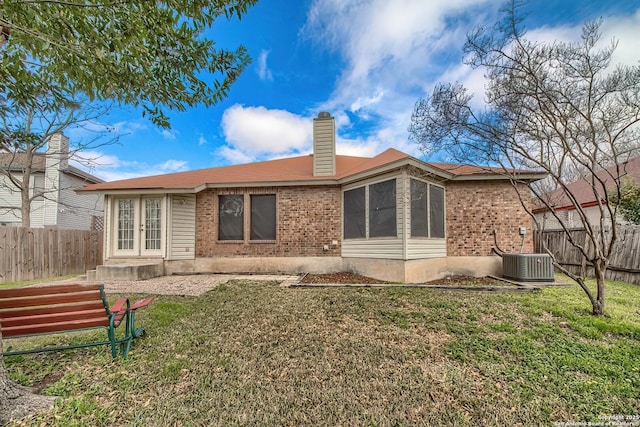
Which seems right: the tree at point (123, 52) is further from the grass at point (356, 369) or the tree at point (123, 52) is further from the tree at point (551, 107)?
the tree at point (551, 107)

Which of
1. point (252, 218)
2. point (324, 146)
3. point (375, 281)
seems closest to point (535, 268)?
point (375, 281)

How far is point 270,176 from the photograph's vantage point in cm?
983

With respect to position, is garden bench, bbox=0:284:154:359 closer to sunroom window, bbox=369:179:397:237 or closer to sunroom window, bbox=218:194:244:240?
sunroom window, bbox=369:179:397:237

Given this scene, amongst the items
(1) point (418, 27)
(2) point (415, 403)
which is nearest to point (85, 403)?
(2) point (415, 403)

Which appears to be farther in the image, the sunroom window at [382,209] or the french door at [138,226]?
the french door at [138,226]

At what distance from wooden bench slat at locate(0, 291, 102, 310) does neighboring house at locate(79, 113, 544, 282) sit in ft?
21.3

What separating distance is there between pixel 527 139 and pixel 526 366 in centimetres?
430

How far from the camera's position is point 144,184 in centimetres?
944

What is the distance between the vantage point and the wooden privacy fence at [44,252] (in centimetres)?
880

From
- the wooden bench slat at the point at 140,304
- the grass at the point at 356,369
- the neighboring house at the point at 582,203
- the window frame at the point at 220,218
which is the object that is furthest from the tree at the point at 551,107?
the neighboring house at the point at 582,203

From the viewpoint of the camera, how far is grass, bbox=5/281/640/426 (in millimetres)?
2283

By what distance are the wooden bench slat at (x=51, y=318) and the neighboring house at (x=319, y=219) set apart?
6.46 meters

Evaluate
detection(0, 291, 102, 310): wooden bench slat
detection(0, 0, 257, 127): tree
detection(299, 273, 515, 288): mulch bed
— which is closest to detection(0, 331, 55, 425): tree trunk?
detection(0, 291, 102, 310): wooden bench slat

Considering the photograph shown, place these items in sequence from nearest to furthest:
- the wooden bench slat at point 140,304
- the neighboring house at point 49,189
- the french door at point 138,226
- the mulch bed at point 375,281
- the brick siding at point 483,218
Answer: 1. the wooden bench slat at point 140,304
2. the mulch bed at point 375,281
3. the brick siding at point 483,218
4. the french door at point 138,226
5. the neighboring house at point 49,189
